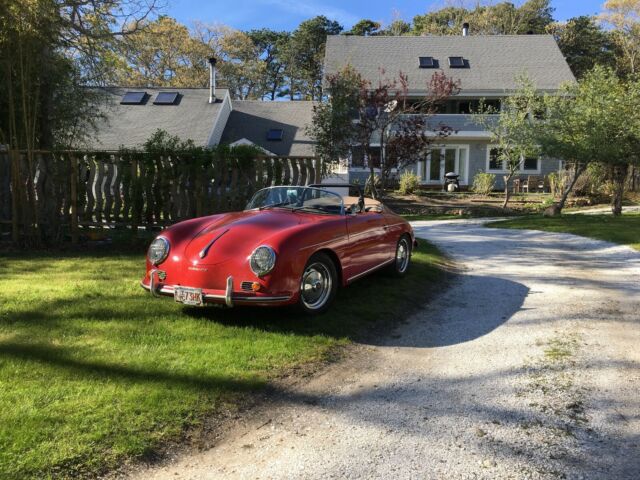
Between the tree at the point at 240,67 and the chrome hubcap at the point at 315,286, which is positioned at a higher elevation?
the tree at the point at 240,67

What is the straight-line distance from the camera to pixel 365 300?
617 cm

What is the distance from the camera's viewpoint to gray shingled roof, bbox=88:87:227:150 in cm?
2502

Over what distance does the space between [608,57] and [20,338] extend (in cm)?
4763

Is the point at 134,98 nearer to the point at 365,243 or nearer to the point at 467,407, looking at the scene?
the point at 365,243

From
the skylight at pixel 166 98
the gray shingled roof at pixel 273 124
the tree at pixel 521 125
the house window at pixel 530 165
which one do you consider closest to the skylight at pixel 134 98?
the skylight at pixel 166 98

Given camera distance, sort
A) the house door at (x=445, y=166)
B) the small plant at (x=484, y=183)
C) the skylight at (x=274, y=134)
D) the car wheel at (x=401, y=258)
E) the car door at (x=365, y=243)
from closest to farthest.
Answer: the car door at (x=365, y=243) < the car wheel at (x=401, y=258) < the small plant at (x=484, y=183) < the skylight at (x=274, y=134) < the house door at (x=445, y=166)

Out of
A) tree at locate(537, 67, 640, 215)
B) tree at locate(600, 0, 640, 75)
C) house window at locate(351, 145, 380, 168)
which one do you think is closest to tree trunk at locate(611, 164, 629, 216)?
tree at locate(537, 67, 640, 215)

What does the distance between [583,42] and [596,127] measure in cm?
3266

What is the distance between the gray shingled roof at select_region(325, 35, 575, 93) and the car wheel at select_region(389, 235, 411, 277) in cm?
2250

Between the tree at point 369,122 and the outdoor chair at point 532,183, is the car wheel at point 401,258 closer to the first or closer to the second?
the tree at point 369,122

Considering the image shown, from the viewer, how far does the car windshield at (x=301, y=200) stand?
19.8ft

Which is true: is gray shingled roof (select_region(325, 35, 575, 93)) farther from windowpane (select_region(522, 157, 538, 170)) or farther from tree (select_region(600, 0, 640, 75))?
tree (select_region(600, 0, 640, 75))

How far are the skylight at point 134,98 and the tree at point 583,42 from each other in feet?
108

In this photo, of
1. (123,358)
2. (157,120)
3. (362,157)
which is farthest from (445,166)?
(123,358)
